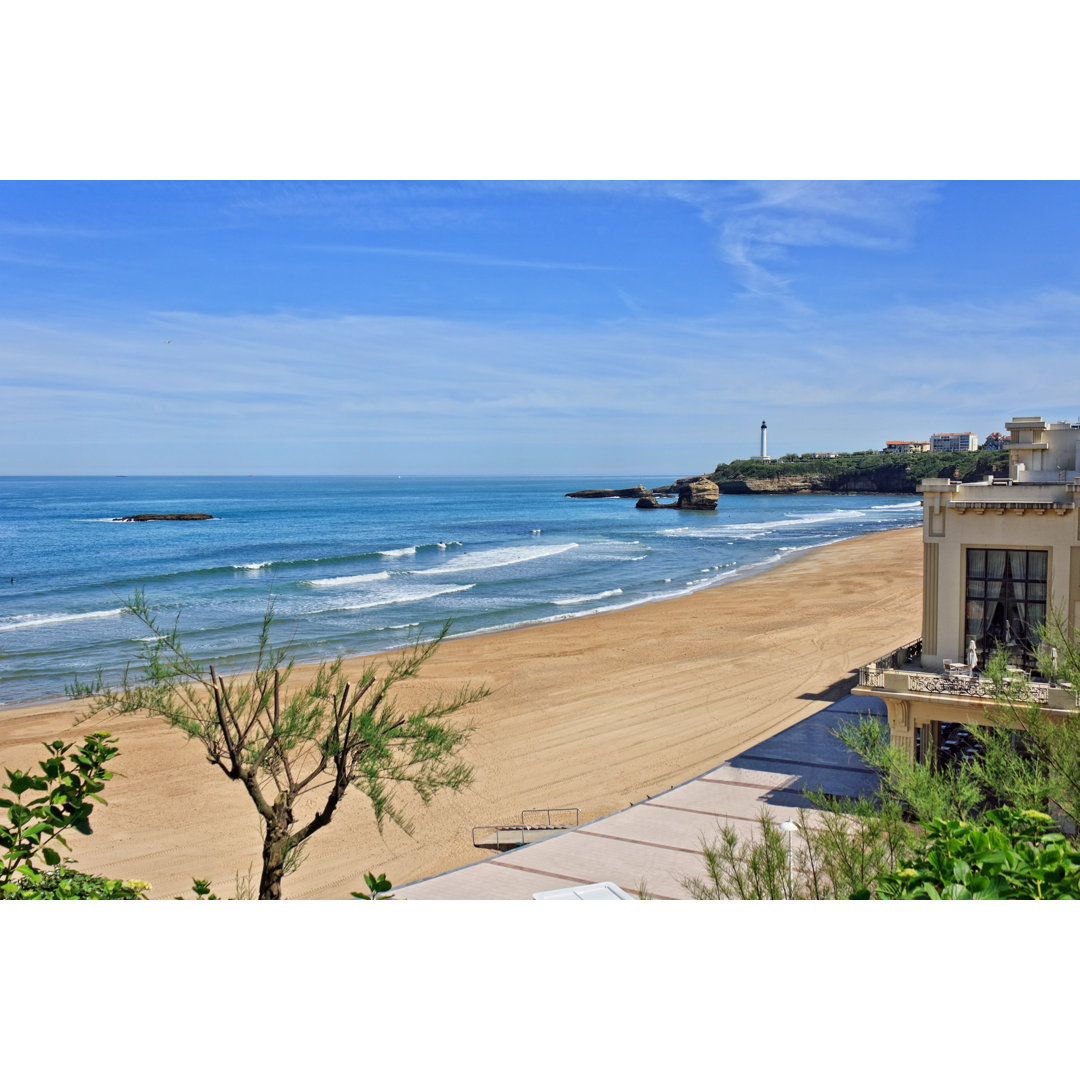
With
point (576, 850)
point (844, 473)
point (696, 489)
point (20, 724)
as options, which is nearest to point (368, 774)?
point (576, 850)

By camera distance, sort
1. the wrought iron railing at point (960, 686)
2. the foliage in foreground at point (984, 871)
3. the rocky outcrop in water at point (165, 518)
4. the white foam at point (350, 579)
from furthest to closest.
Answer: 1. the rocky outcrop in water at point (165, 518)
2. the white foam at point (350, 579)
3. the wrought iron railing at point (960, 686)
4. the foliage in foreground at point (984, 871)

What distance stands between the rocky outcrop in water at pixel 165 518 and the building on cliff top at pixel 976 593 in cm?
8686

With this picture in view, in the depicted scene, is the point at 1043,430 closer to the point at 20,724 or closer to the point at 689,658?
the point at 689,658

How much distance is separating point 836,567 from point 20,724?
37.4m

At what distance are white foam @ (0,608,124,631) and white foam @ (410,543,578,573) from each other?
16342 mm

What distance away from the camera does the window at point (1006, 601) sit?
9.59 meters

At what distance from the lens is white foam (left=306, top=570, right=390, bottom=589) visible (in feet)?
134

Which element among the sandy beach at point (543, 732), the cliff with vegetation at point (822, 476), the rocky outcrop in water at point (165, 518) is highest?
the cliff with vegetation at point (822, 476)

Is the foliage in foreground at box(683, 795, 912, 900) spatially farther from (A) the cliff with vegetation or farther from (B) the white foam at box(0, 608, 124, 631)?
(A) the cliff with vegetation

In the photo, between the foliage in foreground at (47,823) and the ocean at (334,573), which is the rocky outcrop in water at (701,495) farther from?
the foliage in foreground at (47,823)

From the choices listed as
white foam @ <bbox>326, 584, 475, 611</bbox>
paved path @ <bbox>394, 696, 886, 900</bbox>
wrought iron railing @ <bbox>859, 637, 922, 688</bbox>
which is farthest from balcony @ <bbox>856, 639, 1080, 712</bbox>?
white foam @ <bbox>326, 584, 475, 611</bbox>

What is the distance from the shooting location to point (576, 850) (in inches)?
356

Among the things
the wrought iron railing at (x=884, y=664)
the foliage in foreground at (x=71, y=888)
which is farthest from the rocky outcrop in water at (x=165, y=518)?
the foliage in foreground at (x=71, y=888)

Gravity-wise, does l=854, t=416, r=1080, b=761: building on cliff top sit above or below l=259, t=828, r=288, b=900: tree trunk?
above
